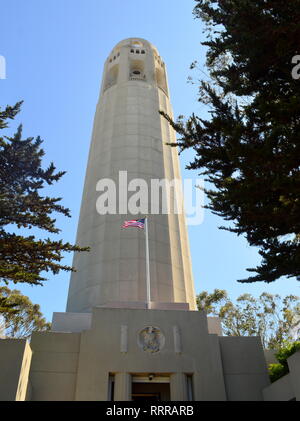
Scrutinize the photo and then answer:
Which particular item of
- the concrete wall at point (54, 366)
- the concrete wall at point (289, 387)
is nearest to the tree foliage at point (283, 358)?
the concrete wall at point (289, 387)

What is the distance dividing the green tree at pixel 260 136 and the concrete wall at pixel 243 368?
7.23 metres

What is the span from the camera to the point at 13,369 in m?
12.2

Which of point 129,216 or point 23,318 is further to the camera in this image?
point 23,318

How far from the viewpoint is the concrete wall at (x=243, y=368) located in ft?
51.9

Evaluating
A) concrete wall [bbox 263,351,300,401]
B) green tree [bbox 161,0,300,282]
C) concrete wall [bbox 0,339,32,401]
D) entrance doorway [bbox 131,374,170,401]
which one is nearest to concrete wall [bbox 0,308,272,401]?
concrete wall [bbox 263,351,300,401]

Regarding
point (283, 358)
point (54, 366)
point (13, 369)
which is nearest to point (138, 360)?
point (54, 366)

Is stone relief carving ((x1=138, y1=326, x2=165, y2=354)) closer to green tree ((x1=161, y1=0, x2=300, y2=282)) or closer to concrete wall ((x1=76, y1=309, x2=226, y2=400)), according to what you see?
concrete wall ((x1=76, y1=309, x2=226, y2=400))

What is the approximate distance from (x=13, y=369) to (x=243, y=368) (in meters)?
9.88

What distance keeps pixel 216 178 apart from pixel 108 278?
11.4 m

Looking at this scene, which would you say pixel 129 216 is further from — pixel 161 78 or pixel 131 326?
pixel 161 78

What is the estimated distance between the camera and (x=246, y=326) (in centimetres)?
3431

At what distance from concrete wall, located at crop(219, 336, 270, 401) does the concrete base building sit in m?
0.04

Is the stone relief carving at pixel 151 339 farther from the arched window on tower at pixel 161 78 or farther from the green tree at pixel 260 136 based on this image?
the arched window on tower at pixel 161 78

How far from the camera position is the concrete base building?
15.0 meters
